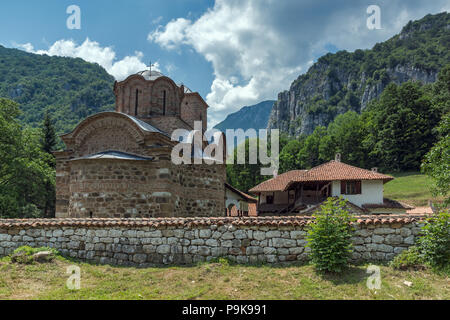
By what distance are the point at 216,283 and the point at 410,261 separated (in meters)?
3.86

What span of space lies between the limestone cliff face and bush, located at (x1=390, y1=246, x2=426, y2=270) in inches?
3673

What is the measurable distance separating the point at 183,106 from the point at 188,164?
397 inches

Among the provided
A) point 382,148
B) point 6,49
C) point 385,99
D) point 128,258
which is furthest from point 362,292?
point 6,49

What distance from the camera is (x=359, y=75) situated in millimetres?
105625

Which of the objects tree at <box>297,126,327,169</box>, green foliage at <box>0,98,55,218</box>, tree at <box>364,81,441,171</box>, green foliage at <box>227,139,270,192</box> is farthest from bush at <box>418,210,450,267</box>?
tree at <box>297,126,327,169</box>

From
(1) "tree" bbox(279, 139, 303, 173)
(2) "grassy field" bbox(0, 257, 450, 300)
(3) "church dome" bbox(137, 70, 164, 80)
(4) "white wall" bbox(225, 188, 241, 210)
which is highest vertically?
(3) "church dome" bbox(137, 70, 164, 80)

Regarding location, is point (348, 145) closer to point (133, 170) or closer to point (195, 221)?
point (133, 170)

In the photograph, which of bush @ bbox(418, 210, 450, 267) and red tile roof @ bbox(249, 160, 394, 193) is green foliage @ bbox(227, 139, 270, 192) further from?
bush @ bbox(418, 210, 450, 267)

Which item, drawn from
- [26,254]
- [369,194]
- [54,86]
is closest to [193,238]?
[26,254]

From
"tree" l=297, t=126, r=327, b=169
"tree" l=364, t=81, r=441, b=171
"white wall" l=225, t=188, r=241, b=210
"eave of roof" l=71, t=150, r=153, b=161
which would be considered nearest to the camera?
"eave of roof" l=71, t=150, r=153, b=161

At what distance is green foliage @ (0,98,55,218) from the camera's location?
19.4m

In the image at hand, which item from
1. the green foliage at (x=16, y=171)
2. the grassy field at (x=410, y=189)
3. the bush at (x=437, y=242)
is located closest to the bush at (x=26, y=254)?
the bush at (x=437, y=242)

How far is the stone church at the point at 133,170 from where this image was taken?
1152cm
